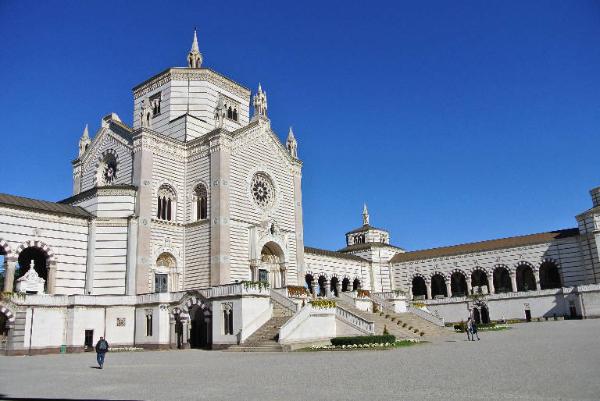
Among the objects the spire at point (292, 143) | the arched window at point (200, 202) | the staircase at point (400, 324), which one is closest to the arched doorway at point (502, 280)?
the staircase at point (400, 324)

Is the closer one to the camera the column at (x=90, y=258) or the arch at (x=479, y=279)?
the column at (x=90, y=258)

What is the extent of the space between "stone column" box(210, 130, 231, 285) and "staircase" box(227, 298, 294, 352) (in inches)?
262

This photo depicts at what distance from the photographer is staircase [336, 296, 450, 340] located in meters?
34.9

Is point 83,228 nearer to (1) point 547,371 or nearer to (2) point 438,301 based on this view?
(1) point 547,371

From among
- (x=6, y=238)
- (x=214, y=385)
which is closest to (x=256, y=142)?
(x=6, y=238)

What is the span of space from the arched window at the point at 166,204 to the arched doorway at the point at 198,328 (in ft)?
28.8

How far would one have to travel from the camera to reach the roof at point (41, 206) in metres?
34.7

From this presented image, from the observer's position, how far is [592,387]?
460 inches

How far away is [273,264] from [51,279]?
17.9 m

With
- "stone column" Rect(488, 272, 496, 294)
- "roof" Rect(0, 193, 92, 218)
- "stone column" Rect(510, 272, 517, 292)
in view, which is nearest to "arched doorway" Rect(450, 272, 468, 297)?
"stone column" Rect(488, 272, 496, 294)

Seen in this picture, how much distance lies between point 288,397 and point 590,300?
48.0 meters

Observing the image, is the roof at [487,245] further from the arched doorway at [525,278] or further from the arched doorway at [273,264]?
the arched doorway at [273,264]

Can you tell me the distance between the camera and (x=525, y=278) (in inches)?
2571

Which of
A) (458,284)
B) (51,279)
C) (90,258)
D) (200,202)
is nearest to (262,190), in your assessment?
(200,202)
